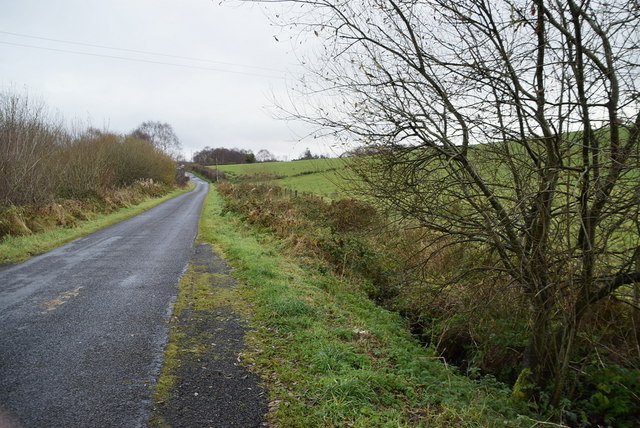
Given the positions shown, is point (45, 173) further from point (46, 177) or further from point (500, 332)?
point (500, 332)

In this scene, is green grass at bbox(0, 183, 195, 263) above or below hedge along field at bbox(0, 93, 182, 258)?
below

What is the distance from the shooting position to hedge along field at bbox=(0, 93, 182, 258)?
559 inches

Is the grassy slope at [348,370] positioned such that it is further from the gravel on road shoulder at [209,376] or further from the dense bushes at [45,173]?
the dense bushes at [45,173]

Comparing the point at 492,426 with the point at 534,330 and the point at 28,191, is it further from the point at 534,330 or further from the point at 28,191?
the point at 28,191

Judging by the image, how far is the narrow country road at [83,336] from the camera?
11.8ft

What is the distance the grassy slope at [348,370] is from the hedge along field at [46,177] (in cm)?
1044

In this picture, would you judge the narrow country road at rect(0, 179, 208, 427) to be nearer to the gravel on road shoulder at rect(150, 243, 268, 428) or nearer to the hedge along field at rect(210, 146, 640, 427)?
the gravel on road shoulder at rect(150, 243, 268, 428)

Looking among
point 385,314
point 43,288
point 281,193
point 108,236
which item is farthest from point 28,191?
point 385,314

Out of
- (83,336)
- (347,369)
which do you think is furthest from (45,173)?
(347,369)

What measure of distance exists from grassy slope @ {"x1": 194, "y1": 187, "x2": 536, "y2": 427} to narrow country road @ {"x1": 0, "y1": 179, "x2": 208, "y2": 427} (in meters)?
1.25

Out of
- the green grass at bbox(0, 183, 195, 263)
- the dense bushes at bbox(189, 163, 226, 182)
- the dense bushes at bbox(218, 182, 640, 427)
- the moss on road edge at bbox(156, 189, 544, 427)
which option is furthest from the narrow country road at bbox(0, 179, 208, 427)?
the dense bushes at bbox(189, 163, 226, 182)

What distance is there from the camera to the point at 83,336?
520 centimetres

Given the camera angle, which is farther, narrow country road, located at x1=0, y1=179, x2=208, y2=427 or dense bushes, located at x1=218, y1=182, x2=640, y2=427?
dense bushes, located at x1=218, y1=182, x2=640, y2=427

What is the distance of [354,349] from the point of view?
5023 mm
